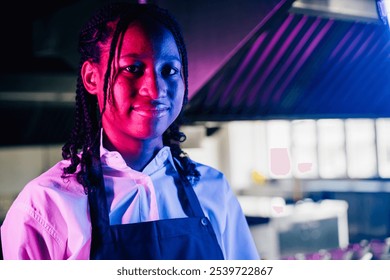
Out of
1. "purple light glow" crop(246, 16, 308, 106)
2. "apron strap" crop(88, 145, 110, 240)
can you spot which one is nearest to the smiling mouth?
"apron strap" crop(88, 145, 110, 240)

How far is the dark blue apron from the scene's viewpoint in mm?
1544

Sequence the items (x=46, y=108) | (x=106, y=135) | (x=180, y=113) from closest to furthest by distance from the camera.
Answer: (x=106, y=135) → (x=180, y=113) → (x=46, y=108)

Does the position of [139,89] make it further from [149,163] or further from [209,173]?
[209,173]

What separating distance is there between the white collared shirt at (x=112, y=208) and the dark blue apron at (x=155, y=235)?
0.08 feet

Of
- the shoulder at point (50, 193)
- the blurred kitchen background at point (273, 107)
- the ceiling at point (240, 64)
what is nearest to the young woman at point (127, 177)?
the shoulder at point (50, 193)

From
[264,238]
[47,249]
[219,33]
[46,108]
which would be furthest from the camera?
[46,108]

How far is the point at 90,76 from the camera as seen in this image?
1.64 metres

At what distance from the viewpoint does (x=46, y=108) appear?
2201 mm

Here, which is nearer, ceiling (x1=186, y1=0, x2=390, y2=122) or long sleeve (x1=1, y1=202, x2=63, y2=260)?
long sleeve (x1=1, y1=202, x2=63, y2=260)

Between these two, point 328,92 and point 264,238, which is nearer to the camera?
point 264,238

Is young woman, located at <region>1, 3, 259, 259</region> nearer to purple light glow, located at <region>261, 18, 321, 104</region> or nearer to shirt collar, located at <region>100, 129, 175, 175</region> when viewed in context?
shirt collar, located at <region>100, 129, 175, 175</region>
